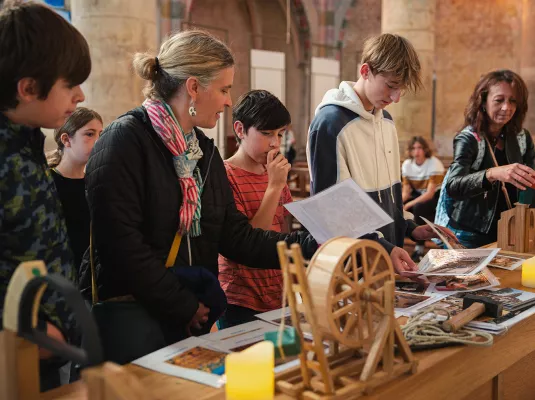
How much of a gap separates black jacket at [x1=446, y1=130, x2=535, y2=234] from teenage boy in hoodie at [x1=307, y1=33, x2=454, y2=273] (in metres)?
0.76

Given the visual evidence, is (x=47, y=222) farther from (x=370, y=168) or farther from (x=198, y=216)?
(x=370, y=168)

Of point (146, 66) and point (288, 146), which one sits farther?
point (288, 146)

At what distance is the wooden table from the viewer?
4.67ft

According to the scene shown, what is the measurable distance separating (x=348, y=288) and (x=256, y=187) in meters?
1.27

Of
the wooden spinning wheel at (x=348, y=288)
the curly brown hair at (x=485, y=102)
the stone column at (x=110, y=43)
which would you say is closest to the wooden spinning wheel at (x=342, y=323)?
the wooden spinning wheel at (x=348, y=288)

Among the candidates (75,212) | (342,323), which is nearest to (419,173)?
(75,212)

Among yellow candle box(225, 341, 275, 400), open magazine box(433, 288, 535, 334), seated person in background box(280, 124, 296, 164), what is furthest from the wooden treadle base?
seated person in background box(280, 124, 296, 164)

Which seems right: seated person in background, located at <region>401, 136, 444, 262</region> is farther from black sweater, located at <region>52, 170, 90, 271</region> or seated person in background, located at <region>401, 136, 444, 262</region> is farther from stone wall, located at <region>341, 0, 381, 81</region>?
stone wall, located at <region>341, 0, 381, 81</region>

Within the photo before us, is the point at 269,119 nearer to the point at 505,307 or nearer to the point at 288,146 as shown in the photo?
the point at 505,307

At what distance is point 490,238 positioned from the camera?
3.34 meters

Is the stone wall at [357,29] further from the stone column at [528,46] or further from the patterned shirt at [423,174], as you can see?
the patterned shirt at [423,174]

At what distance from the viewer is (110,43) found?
20.0 ft

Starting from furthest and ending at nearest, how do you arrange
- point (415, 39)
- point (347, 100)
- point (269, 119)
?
point (415, 39) < point (269, 119) < point (347, 100)

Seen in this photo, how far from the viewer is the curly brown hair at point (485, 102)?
323 cm
